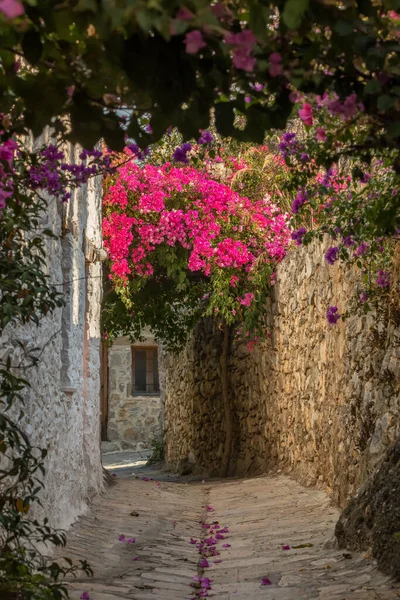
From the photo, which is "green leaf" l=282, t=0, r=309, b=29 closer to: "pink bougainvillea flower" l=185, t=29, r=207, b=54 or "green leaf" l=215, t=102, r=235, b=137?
"pink bougainvillea flower" l=185, t=29, r=207, b=54

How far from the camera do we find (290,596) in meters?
4.81

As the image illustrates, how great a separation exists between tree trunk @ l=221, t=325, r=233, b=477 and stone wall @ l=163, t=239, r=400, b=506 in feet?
0.37

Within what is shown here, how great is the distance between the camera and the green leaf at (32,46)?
2.49 metres

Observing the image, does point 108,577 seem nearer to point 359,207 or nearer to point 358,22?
point 359,207

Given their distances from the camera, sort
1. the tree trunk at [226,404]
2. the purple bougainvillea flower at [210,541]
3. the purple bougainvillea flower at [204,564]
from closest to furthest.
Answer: the purple bougainvillea flower at [204,564] < the purple bougainvillea flower at [210,541] < the tree trunk at [226,404]

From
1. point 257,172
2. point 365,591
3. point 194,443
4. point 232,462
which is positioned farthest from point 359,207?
point 194,443

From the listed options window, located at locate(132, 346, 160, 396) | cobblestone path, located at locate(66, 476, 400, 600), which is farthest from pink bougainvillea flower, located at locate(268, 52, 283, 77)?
window, located at locate(132, 346, 160, 396)

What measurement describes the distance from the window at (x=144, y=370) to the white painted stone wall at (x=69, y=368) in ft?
43.0

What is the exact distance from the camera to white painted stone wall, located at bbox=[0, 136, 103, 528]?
5934mm

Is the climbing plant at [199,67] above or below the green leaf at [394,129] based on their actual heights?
above

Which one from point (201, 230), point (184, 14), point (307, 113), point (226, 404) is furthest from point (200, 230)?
point (184, 14)

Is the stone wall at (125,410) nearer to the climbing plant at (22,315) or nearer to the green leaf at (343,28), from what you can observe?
the climbing plant at (22,315)

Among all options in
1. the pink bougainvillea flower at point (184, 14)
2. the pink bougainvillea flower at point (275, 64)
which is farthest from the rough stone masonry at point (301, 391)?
the pink bougainvillea flower at point (184, 14)

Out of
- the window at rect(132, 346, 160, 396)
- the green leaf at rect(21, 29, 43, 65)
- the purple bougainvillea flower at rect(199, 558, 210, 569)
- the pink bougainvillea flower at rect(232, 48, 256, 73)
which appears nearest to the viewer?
the pink bougainvillea flower at rect(232, 48, 256, 73)
